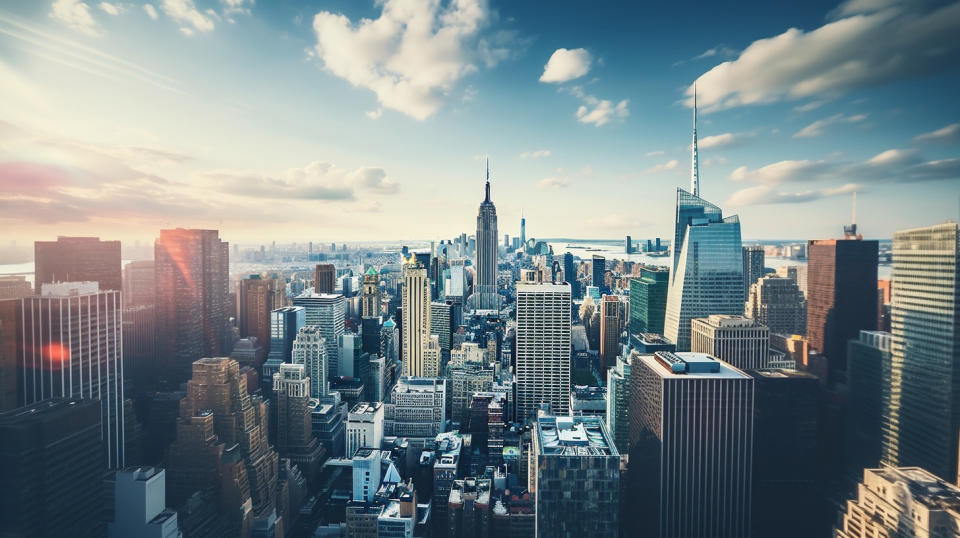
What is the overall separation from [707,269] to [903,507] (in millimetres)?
14954

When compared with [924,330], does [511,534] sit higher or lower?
lower

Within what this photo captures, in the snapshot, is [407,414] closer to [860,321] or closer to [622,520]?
[622,520]

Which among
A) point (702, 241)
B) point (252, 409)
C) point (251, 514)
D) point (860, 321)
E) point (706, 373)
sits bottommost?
point (251, 514)

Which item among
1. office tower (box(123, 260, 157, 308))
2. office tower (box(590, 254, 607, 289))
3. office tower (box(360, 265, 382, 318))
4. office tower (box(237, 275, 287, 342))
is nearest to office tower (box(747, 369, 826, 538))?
office tower (box(123, 260, 157, 308))

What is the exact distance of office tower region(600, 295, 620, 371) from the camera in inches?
1180

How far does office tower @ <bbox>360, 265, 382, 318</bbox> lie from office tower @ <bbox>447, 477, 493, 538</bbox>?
2249 centimetres

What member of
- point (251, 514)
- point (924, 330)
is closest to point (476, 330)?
point (251, 514)

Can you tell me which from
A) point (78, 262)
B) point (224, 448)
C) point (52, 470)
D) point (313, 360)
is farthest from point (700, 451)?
point (78, 262)

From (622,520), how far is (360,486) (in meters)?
8.32

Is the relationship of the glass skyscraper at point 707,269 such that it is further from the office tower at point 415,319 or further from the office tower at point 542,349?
the office tower at point 415,319

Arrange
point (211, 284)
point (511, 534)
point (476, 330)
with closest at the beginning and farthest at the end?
point (511, 534)
point (211, 284)
point (476, 330)

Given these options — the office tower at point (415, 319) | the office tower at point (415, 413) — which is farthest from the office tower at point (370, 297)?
the office tower at point (415, 413)

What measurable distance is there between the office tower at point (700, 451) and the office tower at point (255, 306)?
21804mm

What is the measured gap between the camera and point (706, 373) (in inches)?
505
